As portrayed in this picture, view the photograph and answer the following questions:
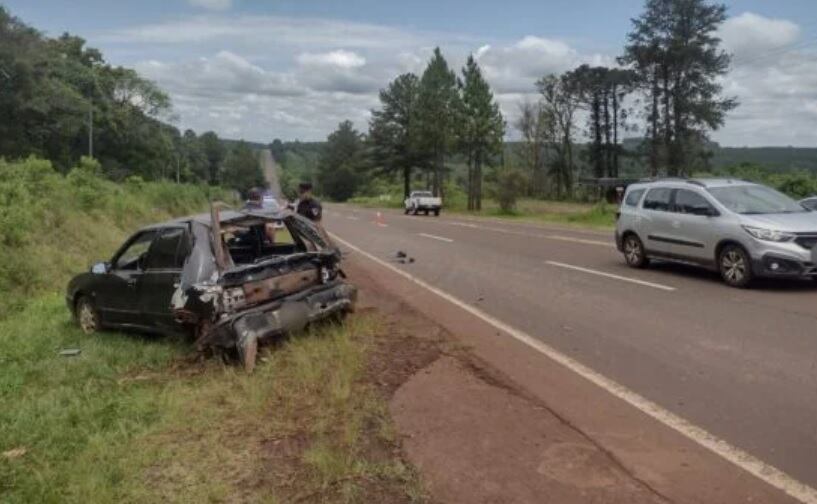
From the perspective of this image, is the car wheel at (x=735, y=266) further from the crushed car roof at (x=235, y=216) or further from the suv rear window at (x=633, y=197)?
the crushed car roof at (x=235, y=216)

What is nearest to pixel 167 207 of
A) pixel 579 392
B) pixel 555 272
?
pixel 555 272

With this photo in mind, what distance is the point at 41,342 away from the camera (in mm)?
9266

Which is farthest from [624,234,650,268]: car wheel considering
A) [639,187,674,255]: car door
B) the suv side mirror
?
the suv side mirror

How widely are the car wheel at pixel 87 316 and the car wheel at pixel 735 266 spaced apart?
9.01 metres

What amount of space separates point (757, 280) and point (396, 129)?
70204 millimetres

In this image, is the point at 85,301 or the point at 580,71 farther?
the point at 580,71

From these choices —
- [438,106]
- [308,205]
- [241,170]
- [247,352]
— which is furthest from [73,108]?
[241,170]

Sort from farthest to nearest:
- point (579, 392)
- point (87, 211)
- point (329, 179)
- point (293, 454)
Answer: point (329, 179), point (87, 211), point (579, 392), point (293, 454)

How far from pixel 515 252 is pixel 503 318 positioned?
8.39 metres

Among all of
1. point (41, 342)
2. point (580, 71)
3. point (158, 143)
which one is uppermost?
point (580, 71)

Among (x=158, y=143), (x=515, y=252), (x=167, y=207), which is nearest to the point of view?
(x=515, y=252)

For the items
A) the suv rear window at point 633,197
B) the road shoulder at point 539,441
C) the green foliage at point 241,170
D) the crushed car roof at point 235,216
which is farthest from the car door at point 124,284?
the green foliage at point 241,170

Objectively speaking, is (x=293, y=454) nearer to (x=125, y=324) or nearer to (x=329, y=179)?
(x=125, y=324)

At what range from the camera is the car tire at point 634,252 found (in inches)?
561
